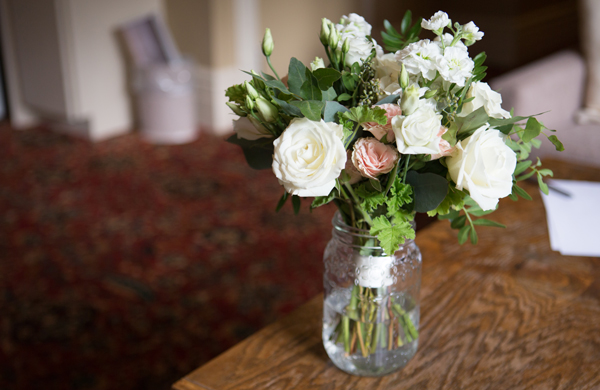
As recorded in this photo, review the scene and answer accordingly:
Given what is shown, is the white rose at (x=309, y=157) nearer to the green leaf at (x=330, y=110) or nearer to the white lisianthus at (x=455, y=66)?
the green leaf at (x=330, y=110)

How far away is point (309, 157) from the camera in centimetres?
57

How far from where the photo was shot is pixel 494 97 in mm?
647

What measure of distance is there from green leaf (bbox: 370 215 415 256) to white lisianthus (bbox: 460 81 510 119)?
0.15 metres

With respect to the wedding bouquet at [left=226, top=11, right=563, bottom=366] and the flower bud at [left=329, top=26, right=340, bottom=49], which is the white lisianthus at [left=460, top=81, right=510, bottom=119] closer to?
the wedding bouquet at [left=226, top=11, right=563, bottom=366]

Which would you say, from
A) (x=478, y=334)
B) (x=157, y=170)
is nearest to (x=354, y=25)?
(x=478, y=334)

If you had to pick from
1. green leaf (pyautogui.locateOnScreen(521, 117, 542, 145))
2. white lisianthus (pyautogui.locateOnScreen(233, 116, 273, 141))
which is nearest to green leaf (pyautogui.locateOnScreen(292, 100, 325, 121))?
white lisianthus (pyautogui.locateOnScreen(233, 116, 273, 141))

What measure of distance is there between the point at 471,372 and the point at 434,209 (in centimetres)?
28

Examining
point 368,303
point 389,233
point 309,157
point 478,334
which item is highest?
point 309,157

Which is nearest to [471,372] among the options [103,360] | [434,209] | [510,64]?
[434,209]

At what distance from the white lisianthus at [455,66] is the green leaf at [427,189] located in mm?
105

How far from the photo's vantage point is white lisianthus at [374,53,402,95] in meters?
0.66

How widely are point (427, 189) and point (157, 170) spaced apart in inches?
97.4

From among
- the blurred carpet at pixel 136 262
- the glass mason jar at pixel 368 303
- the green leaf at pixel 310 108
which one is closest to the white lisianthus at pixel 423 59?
the green leaf at pixel 310 108

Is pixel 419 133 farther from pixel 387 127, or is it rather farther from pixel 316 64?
pixel 316 64
